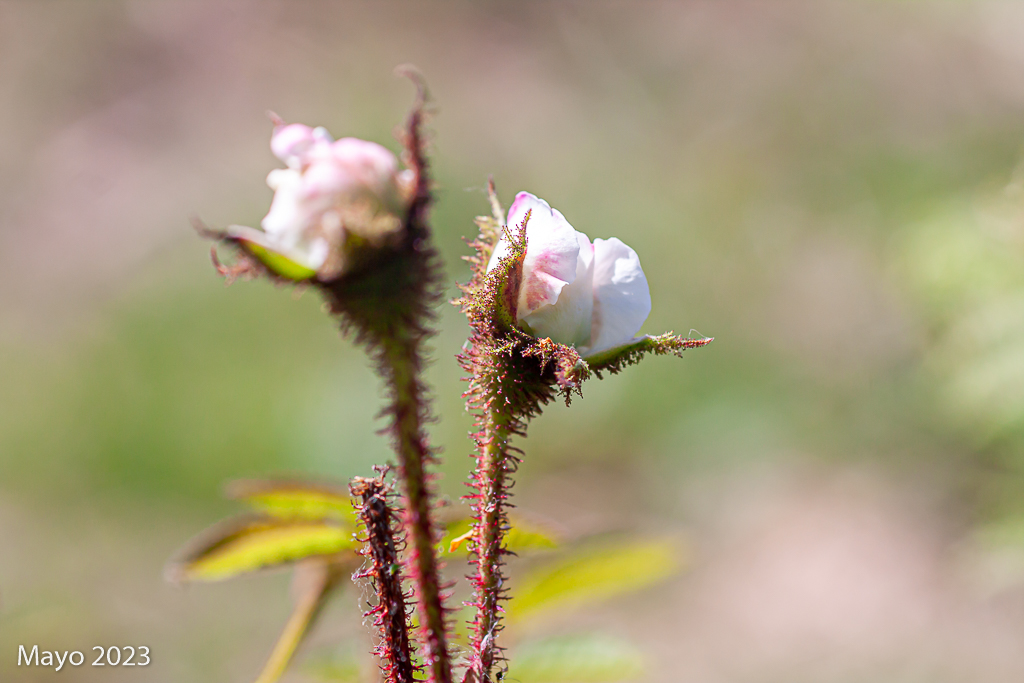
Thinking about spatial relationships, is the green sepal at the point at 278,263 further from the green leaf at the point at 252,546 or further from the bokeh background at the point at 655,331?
the bokeh background at the point at 655,331

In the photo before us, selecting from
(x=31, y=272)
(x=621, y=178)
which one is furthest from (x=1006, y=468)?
(x=31, y=272)

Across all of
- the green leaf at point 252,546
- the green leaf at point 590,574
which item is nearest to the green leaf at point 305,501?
the green leaf at point 252,546

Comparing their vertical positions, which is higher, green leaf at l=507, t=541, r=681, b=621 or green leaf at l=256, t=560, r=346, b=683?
green leaf at l=507, t=541, r=681, b=621

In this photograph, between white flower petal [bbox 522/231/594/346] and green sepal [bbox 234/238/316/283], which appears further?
white flower petal [bbox 522/231/594/346]

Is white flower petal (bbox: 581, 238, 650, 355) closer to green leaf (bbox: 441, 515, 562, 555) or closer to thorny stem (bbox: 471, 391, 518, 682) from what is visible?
thorny stem (bbox: 471, 391, 518, 682)

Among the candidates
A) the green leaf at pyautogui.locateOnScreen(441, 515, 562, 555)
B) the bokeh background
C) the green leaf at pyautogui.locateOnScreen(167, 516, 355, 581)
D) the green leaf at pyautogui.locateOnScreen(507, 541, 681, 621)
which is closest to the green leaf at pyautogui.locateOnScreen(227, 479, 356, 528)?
the green leaf at pyautogui.locateOnScreen(167, 516, 355, 581)

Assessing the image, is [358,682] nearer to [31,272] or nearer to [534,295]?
[534,295]
